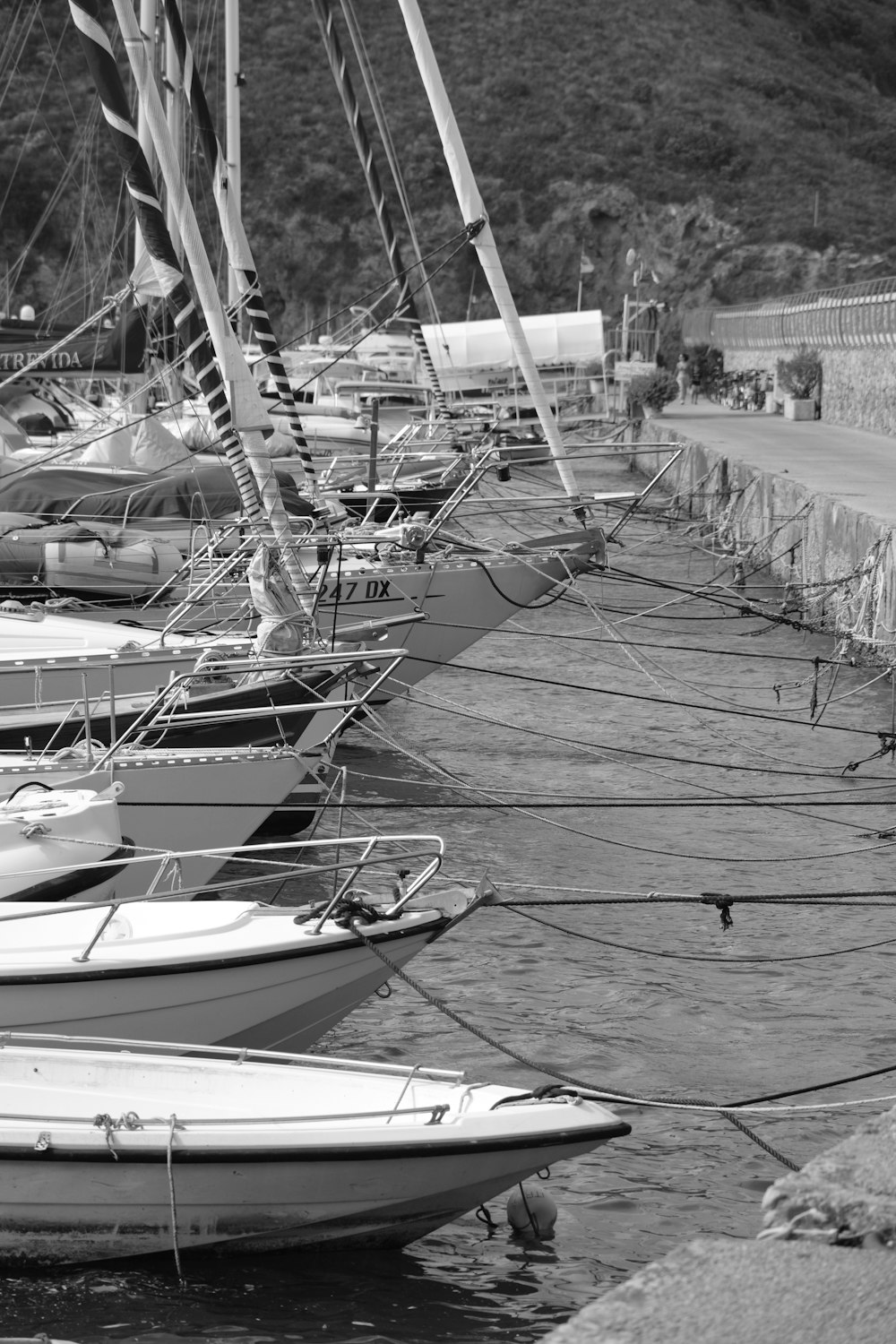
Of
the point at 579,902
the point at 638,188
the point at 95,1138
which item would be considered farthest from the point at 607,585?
the point at 638,188

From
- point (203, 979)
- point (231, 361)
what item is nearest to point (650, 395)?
point (231, 361)

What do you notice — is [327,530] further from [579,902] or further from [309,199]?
[309,199]

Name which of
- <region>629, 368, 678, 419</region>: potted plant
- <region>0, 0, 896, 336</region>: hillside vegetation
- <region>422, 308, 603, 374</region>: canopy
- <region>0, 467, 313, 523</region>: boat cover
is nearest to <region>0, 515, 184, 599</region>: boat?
<region>0, 467, 313, 523</region>: boat cover

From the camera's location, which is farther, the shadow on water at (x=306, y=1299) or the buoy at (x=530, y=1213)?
the buoy at (x=530, y=1213)

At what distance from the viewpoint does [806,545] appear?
1806cm

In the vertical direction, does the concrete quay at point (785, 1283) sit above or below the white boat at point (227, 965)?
above

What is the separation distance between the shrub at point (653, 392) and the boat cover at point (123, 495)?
905 inches

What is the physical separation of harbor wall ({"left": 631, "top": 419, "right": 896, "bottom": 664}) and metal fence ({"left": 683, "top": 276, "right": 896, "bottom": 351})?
4291 millimetres

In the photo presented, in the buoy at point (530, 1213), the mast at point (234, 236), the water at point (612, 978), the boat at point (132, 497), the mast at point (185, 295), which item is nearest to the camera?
the water at point (612, 978)

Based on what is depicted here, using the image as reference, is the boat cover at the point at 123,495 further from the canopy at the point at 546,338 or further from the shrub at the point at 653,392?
the canopy at the point at 546,338

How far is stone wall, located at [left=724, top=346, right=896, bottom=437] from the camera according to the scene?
26.1 metres

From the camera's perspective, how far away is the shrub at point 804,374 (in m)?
32.5

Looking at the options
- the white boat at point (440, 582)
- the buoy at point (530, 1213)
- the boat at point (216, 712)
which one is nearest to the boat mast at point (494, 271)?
the white boat at point (440, 582)

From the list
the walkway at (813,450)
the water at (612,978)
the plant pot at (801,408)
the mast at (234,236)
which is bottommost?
the water at (612,978)
